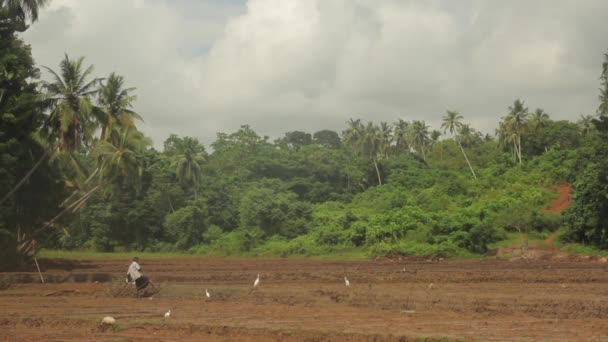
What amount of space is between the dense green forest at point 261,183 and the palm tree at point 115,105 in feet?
0.33

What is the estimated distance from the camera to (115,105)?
42.9 m

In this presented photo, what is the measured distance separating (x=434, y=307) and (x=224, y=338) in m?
6.96

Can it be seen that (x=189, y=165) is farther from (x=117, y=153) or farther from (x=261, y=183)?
(x=117, y=153)

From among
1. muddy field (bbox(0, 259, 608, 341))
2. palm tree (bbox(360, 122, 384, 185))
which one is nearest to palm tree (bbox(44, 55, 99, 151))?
muddy field (bbox(0, 259, 608, 341))

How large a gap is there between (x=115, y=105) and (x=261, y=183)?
31825mm

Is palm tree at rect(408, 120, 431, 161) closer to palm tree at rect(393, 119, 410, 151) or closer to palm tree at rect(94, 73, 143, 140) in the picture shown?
palm tree at rect(393, 119, 410, 151)

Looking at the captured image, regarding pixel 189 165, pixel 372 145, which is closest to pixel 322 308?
pixel 189 165

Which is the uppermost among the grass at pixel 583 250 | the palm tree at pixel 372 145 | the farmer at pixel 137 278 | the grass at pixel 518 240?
the palm tree at pixel 372 145

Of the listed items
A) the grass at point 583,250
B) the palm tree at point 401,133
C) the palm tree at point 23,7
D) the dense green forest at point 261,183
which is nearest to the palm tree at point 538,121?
the dense green forest at point 261,183

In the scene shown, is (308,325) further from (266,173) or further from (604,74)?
(266,173)

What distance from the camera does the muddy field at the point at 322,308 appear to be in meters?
13.3

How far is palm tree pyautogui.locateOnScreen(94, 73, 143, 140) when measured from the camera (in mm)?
42094

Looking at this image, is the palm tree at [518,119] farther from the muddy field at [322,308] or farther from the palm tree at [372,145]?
the muddy field at [322,308]

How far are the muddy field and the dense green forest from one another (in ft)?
31.7
